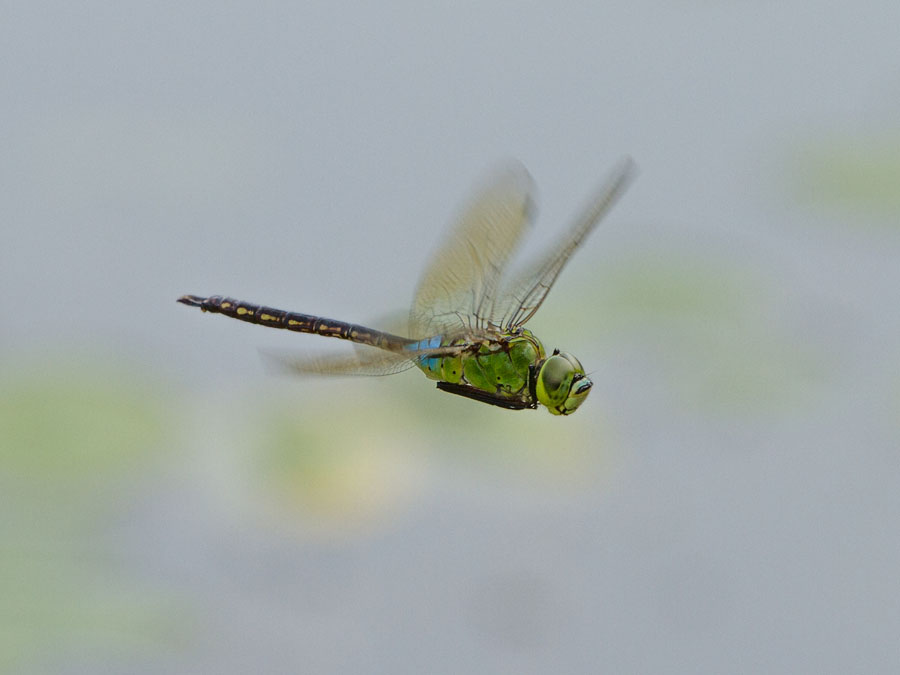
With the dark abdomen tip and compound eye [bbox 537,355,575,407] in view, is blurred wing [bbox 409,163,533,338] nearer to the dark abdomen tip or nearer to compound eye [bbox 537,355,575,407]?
compound eye [bbox 537,355,575,407]

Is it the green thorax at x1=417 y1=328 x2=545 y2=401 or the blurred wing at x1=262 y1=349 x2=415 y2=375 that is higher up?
the green thorax at x1=417 y1=328 x2=545 y2=401

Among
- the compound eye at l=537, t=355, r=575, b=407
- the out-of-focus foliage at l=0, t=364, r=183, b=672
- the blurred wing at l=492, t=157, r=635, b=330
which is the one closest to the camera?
the blurred wing at l=492, t=157, r=635, b=330

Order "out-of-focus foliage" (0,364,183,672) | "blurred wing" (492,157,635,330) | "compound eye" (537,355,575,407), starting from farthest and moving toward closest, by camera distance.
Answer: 1. "out-of-focus foliage" (0,364,183,672)
2. "compound eye" (537,355,575,407)
3. "blurred wing" (492,157,635,330)

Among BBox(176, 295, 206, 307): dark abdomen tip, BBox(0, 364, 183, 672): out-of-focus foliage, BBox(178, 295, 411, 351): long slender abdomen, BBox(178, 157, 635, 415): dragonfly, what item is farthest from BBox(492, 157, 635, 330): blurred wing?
BBox(0, 364, 183, 672): out-of-focus foliage

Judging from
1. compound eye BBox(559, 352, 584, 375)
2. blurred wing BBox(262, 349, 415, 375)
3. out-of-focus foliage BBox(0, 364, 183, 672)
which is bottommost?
out-of-focus foliage BBox(0, 364, 183, 672)

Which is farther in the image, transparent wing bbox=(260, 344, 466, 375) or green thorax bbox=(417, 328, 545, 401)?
green thorax bbox=(417, 328, 545, 401)

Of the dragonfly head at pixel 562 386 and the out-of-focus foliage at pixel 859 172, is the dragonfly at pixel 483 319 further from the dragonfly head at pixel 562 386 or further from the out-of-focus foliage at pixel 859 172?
the out-of-focus foliage at pixel 859 172

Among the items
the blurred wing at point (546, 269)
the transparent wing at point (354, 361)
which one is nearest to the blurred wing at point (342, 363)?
the transparent wing at point (354, 361)

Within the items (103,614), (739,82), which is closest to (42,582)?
(103,614)
